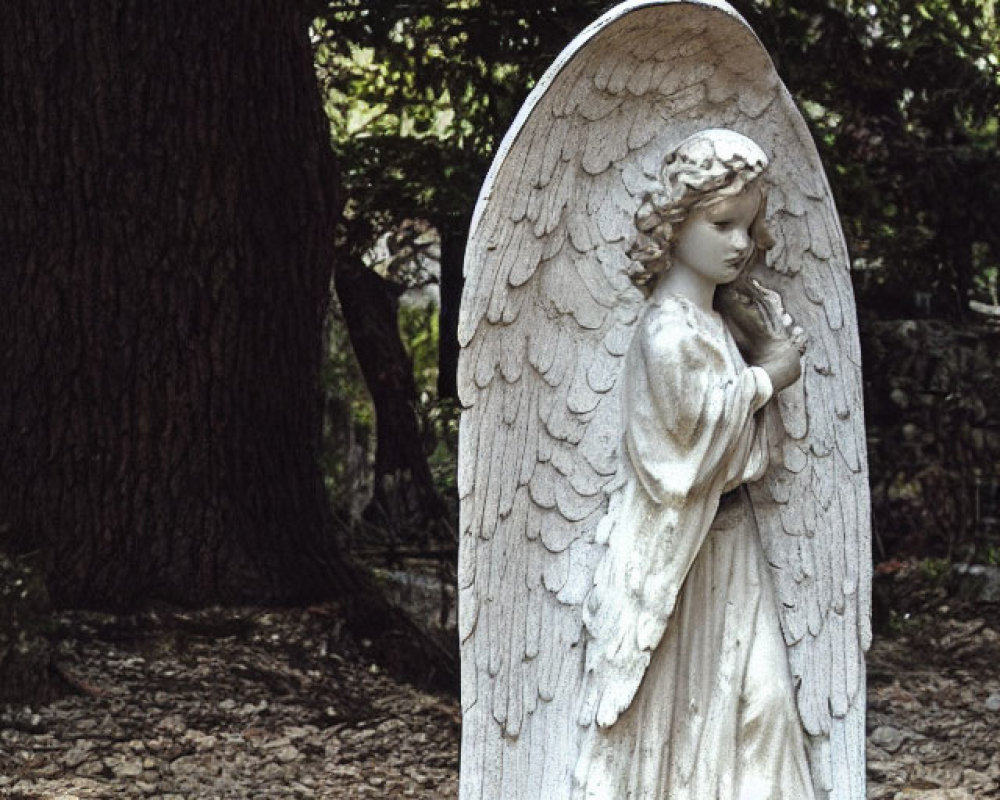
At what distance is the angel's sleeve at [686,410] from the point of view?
439 cm

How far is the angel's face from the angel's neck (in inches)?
0.5

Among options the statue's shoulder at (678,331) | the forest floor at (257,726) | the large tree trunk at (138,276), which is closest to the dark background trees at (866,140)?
the large tree trunk at (138,276)

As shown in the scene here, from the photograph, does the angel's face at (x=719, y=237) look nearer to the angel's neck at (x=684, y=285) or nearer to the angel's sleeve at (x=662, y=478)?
the angel's neck at (x=684, y=285)

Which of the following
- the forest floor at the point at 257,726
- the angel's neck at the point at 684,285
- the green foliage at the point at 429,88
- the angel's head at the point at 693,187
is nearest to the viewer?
the angel's head at the point at 693,187

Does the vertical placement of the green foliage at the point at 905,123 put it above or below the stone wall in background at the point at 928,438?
above

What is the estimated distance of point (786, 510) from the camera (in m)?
4.64

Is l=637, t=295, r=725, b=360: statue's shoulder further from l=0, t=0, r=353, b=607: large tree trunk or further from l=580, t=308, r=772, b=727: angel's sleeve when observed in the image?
l=0, t=0, r=353, b=607: large tree trunk

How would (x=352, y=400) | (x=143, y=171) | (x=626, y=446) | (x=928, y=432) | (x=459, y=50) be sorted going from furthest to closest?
(x=352, y=400) < (x=928, y=432) < (x=459, y=50) < (x=143, y=171) < (x=626, y=446)

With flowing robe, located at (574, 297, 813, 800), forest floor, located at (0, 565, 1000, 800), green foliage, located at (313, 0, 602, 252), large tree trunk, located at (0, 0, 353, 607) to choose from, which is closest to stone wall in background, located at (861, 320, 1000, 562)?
forest floor, located at (0, 565, 1000, 800)

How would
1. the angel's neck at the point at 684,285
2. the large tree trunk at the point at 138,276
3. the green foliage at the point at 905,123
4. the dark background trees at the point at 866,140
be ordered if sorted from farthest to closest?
the green foliage at the point at 905,123 → the dark background trees at the point at 866,140 → the large tree trunk at the point at 138,276 → the angel's neck at the point at 684,285

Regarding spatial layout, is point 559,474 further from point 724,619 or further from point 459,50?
point 459,50

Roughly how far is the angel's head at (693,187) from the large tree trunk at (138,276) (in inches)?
129

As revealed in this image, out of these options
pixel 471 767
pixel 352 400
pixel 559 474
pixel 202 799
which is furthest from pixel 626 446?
pixel 352 400

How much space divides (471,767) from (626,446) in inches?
33.6
